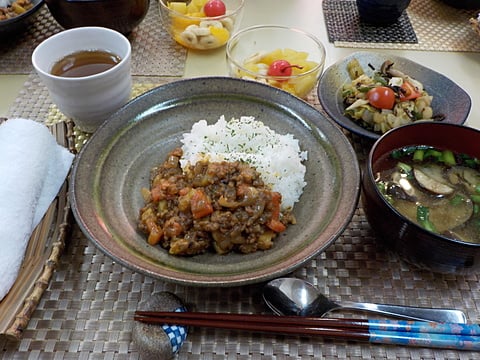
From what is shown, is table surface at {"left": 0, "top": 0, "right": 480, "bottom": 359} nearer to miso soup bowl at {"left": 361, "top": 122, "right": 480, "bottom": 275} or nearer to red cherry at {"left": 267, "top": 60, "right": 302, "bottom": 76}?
miso soup bowl at {"left": 361, "top": 122, "right": 480, "bottom": 275}

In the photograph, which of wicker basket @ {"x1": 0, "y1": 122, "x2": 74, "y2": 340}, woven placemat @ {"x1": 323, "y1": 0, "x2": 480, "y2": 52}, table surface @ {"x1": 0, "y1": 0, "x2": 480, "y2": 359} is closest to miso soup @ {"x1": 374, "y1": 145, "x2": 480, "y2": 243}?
table surface @ {"x1": 0, "y1": 0, "x2": 480, "y2": 359}

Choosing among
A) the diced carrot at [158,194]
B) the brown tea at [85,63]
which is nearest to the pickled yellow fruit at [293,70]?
the brown tea at [85,63]

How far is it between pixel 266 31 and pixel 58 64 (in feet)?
4.40

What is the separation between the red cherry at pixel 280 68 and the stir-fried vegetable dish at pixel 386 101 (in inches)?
13.7

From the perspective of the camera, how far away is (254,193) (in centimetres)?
175

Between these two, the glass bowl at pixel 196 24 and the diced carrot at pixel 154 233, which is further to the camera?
the glass bowl at pixel 196 24

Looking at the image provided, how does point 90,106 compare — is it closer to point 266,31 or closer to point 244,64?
point 244,64

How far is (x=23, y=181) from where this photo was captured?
1779 mm

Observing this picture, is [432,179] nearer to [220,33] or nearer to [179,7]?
[220,33]

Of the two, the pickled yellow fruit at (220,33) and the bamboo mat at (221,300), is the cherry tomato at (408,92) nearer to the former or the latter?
the bamboo mat at (221,300)

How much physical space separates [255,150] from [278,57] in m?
0.85

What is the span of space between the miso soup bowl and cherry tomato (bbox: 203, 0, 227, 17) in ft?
5.67

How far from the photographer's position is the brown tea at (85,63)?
2.26 m

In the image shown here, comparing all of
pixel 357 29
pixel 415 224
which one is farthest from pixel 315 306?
pixel 357 29
